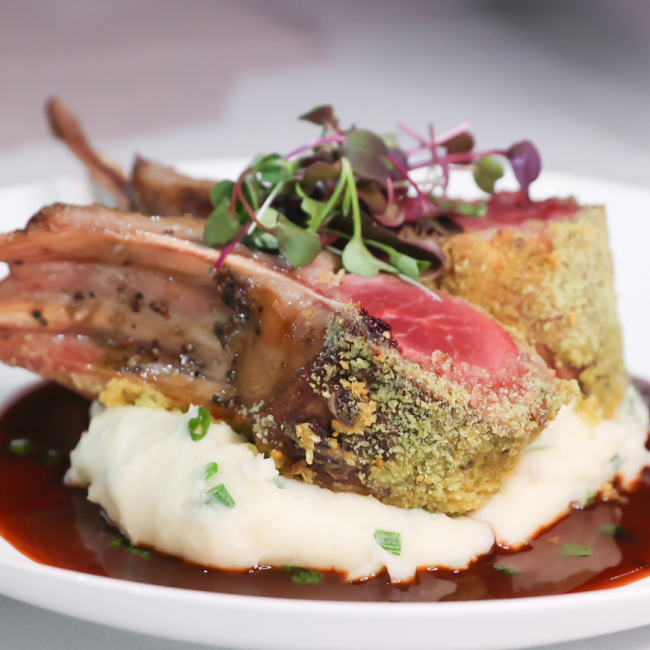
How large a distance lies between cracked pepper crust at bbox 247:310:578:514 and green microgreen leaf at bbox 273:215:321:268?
442 millimetres

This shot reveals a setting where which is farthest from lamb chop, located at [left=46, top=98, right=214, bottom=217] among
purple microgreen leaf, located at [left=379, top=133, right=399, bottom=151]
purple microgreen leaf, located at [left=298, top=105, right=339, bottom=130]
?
purple microgreen leaf, located at [left=379, top=133, right=399, bottom=151]

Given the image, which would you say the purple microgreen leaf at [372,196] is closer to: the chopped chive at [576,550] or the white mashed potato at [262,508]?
the white mashed potato at [262,508]

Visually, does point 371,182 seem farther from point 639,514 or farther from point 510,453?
point 639,514

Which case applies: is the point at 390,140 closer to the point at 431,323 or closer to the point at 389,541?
the point at 431,323

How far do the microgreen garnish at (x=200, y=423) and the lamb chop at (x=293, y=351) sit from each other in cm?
16

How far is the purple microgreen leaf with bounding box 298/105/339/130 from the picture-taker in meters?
3.59

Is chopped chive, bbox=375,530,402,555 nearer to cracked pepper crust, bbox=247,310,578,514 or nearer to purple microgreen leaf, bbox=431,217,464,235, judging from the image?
cracked pepper crust, bbox=247,310,578,514

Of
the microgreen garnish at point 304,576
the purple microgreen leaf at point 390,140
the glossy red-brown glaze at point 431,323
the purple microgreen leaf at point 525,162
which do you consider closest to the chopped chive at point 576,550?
the glossy red-brown glaze at point 431,323

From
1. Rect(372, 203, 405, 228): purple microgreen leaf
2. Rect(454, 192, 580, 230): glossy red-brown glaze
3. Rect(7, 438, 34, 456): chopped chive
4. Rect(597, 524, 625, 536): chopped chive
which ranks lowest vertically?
Rect(7, 438, 34, 456): chopped chive

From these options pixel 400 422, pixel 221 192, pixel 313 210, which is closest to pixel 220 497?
pixel 400 422

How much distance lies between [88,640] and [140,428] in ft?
2.69

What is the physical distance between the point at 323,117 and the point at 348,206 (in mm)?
659

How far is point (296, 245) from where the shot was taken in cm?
294

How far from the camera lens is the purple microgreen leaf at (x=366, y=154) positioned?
10.8ft
